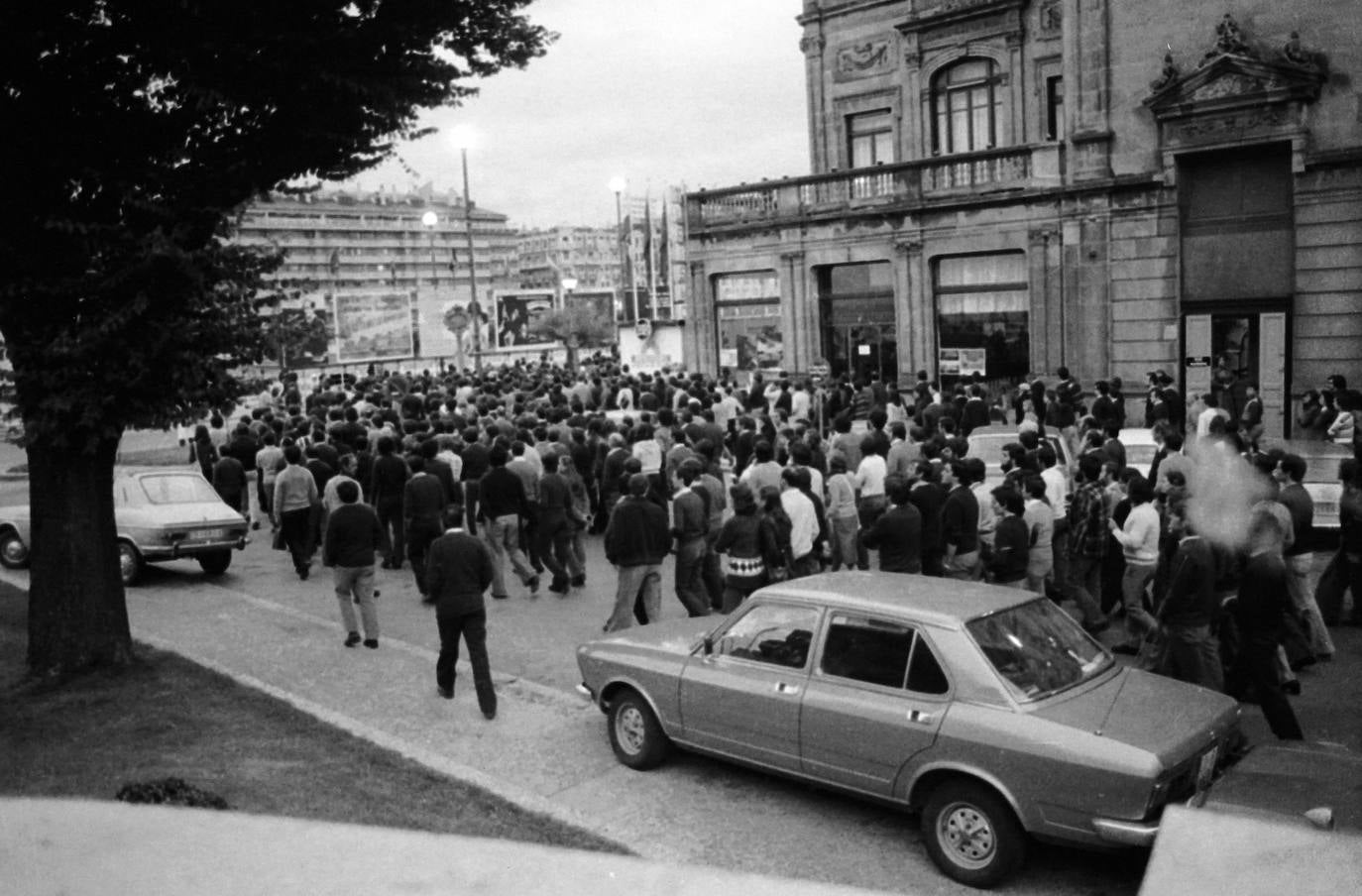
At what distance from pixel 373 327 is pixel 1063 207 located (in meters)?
41.8

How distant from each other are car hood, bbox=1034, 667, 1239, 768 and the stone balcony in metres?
19.5

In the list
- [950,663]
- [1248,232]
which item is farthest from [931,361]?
[950,663]

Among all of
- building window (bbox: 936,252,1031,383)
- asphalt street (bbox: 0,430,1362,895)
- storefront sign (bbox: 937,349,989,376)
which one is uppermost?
building window (bbox: 936,252,1031,383)

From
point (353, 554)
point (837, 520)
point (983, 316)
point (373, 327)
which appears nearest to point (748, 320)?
point (983, 316)

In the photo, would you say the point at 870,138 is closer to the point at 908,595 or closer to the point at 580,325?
the point at 908,595

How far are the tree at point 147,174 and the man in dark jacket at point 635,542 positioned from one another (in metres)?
3.29

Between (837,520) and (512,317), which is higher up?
(512,317)

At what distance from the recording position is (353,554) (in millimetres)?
10992

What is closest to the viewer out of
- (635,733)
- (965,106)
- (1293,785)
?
(1293,785)

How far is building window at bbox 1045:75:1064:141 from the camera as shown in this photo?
2873 centimetres

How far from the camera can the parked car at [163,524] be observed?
48.0ft

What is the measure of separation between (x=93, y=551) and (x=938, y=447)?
8180 mm

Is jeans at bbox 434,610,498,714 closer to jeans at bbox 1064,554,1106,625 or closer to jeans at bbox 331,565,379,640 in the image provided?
jeans at bbox 331,565,379,640

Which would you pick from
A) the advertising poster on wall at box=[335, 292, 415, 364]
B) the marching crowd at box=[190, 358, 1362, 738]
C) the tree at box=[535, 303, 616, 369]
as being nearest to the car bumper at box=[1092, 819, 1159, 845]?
the marching crowd at box=[190, 358, 1362, 738]
